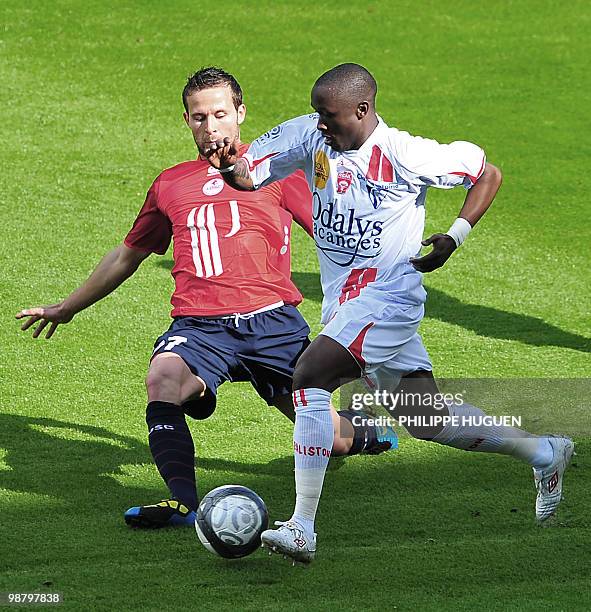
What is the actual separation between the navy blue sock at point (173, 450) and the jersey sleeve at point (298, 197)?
3.72 ft

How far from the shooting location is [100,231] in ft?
31.0

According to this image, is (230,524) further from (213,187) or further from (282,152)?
(213,187)

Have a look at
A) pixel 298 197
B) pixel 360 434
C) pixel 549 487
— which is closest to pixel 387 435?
pixel 360 434

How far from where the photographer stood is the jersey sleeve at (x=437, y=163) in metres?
4.63

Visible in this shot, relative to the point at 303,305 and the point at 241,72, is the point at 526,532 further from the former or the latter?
the point at 241,72

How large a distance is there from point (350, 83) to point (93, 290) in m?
1.62

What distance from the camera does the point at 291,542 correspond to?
4.18 metres

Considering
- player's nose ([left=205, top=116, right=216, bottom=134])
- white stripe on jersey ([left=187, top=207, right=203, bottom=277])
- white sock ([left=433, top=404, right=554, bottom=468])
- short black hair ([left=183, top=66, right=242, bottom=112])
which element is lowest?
white sock ([left=433, top=404, right=554, bottom=468])

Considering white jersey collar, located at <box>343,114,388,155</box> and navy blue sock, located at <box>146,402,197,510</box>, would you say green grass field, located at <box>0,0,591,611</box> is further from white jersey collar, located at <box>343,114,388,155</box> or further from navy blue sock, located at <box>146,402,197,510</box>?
white jersey collar, located at <box>343,114,388,155</box>

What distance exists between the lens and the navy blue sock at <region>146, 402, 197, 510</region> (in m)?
4.80

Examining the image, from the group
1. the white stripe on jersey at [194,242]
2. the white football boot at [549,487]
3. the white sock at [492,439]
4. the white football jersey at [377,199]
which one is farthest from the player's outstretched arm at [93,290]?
the white football boot at [549,487]

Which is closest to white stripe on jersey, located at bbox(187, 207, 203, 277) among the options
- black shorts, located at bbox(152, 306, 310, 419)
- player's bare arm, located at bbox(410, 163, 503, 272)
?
black shorts, located at bbox(152, 306, 310, 419)

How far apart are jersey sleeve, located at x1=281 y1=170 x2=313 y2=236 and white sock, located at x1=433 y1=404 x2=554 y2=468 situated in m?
1.21

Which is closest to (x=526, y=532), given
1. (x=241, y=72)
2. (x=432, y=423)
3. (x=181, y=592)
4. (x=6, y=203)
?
(x=432, y=423)
